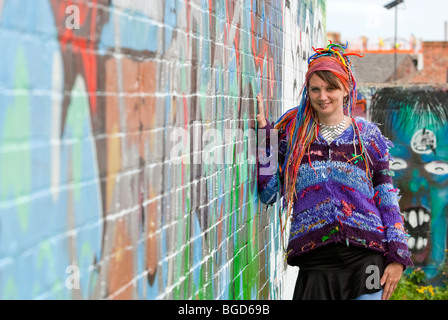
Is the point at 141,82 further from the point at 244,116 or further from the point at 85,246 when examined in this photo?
the point at 244,116

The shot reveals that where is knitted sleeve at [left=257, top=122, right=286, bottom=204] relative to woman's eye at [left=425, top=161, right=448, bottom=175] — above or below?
above

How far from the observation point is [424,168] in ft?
29.3

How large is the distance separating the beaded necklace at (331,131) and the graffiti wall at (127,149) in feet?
1.53

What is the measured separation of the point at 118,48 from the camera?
2482 millimetres

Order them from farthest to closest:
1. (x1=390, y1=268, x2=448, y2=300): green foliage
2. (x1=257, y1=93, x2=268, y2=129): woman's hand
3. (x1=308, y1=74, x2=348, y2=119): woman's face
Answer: (x1=390, y1=268, x2=448, y2=300): green foliage
(x1=257, y1=93, x2=268, y2=129): woman's hand
(x1=308, y1=74, x2=348, y2=119): woman's face

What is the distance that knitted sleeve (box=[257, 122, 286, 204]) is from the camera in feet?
14.6

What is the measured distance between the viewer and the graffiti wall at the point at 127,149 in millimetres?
1892

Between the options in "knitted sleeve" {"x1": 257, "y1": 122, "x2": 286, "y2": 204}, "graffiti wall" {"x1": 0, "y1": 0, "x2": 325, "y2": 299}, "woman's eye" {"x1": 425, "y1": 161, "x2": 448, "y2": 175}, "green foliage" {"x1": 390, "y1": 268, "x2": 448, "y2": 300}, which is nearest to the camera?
"graffiti wall" {"x1": 0, "y1": 0, "x2": 325, "y2": 299}

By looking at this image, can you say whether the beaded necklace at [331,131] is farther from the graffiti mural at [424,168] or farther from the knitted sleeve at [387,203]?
the graffiti mural at [424,168]

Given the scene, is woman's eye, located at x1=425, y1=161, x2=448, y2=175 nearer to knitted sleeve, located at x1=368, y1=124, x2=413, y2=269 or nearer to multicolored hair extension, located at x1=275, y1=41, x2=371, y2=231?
multicolored hair extension, located at x1=275, y1=41, x2=371, y2=231

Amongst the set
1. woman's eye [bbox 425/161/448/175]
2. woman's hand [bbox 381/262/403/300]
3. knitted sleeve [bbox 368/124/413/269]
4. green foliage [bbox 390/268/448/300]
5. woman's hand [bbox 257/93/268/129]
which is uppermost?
woman's hand [bbox 257/93/268/129]

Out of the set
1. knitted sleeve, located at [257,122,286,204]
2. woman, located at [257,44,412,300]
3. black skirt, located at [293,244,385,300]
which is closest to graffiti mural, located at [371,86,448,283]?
knitted sleeve, located at [257,122,286,204]
